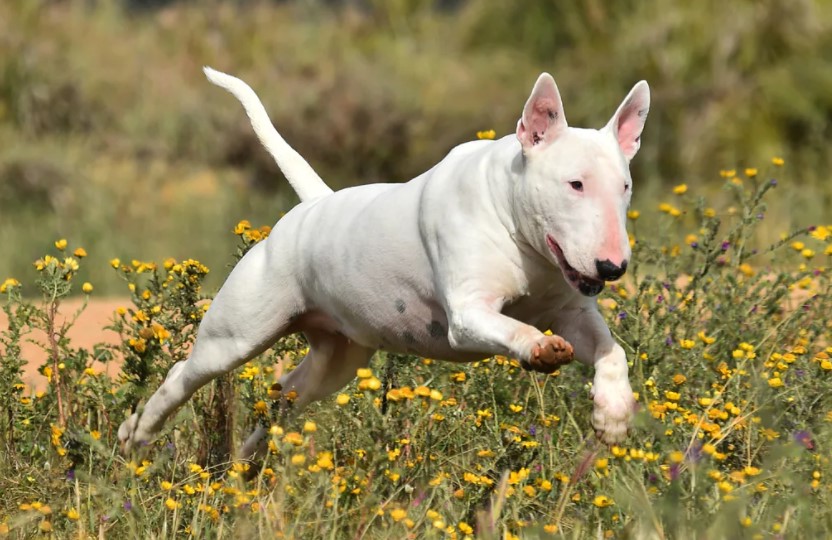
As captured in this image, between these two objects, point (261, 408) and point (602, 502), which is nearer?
point (602, 502)

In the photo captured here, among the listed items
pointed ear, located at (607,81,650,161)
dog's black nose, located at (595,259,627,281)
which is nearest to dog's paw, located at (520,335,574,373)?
dog's black nose, located at (595,259,627,281)

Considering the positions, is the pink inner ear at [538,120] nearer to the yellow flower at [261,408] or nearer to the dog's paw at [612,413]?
the dog's paw at [612,413]

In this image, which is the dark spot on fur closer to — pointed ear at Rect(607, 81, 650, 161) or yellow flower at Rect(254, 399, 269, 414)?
yellow flower at Rect(254, 399, 269, 414)

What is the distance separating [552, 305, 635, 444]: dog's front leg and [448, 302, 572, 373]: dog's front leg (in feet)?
1.08

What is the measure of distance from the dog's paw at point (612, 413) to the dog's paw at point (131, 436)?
199 cm

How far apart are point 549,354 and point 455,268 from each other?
0.65 meters

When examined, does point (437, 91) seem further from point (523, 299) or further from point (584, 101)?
point (523, 299)

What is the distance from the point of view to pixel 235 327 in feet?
17.5

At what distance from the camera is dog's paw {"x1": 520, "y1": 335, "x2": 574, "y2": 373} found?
3986mm

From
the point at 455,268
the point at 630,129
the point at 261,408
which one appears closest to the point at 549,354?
the point at 455,268

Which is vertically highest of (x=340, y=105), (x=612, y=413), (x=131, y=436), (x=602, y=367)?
(x=340, y=105)

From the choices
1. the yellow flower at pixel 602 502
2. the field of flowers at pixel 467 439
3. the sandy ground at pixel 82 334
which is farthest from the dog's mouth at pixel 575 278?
the sandy ground at pixel 82 334

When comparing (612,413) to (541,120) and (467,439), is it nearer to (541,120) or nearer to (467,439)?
(541,120)

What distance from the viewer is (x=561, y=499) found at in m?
4.39
